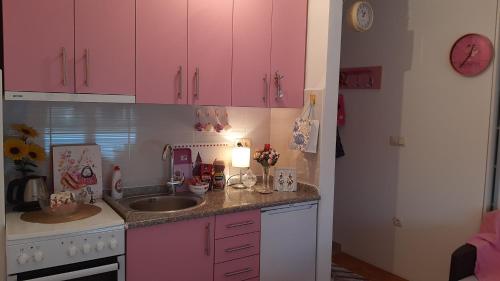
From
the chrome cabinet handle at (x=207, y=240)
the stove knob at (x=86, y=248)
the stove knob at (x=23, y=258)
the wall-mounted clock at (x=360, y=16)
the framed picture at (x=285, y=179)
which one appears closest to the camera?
the stove knob at (x=23, y=258)

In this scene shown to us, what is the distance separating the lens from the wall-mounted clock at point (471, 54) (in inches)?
103

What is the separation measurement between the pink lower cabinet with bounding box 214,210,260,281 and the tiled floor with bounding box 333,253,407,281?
1504 millimetres

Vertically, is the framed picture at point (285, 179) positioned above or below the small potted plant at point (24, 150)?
below

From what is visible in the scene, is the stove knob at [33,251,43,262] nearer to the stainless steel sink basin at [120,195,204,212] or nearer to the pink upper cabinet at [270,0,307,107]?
the stainless steel sink basin at [120,195,204,212]

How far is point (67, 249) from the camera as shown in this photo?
166 cm

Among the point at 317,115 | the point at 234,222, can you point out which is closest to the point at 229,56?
the point at 317,115

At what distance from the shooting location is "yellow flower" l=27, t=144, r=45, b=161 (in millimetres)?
1945

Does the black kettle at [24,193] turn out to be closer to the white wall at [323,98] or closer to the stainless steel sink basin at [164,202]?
the stainless steel sink basin at [164,202]

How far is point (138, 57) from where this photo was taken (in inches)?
77.6

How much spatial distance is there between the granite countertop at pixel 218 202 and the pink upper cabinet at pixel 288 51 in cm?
61

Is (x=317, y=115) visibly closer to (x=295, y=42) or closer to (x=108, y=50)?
(x=295, y=42)

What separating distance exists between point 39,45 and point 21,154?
0.57 meters

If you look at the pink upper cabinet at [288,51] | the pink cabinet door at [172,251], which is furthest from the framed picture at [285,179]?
the pink cabinet door at [172,251]

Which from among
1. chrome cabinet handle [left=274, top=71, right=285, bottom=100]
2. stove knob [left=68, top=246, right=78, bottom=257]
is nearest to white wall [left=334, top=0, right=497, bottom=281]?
chrome cabinet handle [left=274, top=71, right=285, bottom=100]
